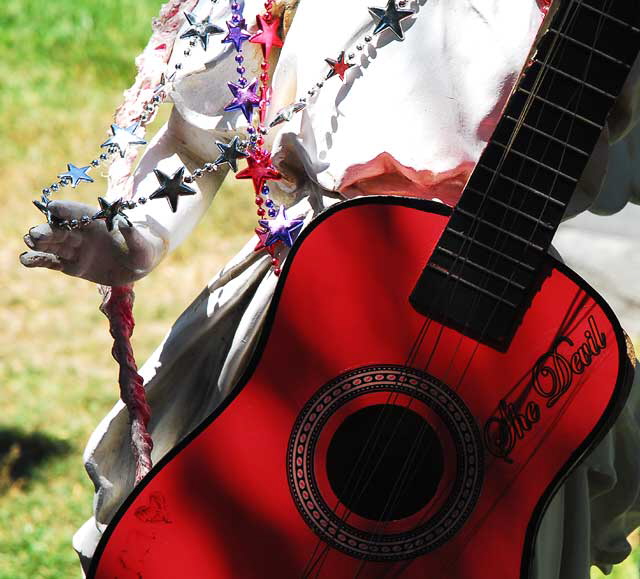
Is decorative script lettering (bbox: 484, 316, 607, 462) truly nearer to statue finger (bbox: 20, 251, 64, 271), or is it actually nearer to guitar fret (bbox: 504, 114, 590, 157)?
guitar fret (bbox: 504, 114, 590, 157)

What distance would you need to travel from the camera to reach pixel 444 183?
4.97 feet

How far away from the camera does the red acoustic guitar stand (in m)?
1.41

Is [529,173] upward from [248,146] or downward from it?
upward

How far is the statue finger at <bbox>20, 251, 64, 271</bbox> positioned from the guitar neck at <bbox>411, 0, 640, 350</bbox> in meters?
0.47

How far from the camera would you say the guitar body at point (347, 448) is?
143cm

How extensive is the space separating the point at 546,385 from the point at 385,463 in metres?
0.23

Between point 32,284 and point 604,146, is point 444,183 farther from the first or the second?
point 32,284

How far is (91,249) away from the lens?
1.55m

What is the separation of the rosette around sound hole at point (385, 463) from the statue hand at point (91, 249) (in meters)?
0.33

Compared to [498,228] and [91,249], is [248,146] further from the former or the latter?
[498,228]

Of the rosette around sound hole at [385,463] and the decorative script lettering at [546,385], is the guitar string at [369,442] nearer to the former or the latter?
the rosette around sound hole at [385,463]

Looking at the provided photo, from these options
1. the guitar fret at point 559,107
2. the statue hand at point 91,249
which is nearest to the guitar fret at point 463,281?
the guitar fret at point 559,107

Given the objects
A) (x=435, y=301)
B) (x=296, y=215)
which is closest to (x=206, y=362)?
(x=296, y=215)

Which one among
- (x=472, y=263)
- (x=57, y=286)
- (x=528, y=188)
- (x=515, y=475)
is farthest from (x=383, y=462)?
(x=57, y=286)
